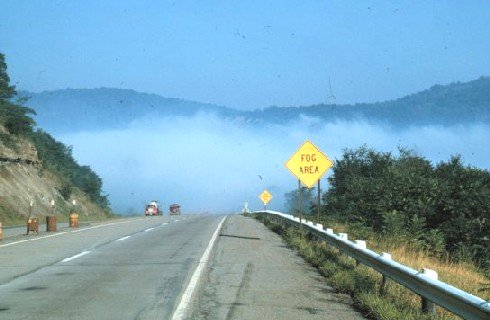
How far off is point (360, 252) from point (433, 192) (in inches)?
877

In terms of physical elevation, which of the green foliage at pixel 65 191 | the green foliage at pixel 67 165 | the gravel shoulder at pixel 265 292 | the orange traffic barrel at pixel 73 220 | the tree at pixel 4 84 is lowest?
the gravel shoulder at pixel 265 292

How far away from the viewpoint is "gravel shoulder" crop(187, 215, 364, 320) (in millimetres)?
8312

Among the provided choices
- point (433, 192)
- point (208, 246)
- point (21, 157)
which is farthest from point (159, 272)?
point (21, 157)

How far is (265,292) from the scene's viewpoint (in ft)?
33.2

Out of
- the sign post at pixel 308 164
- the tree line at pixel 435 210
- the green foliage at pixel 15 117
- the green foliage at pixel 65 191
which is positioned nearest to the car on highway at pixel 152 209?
the green foliage at pixel 65 191

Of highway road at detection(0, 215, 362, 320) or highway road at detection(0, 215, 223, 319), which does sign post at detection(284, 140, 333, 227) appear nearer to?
highway road at detection(0, 215, 223, 319)

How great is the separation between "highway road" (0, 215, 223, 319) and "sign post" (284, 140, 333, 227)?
192 inches

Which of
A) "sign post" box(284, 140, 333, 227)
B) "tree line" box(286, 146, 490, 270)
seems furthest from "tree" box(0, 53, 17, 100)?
"sign post" box(284, 140, 333, 227)

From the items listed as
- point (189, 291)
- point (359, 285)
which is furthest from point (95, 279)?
point (359, 285)

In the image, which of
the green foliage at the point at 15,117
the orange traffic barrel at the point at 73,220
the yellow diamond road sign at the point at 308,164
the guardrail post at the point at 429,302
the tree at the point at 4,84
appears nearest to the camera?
the guardrail post at the point at 429,302

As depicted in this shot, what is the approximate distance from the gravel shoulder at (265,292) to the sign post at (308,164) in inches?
283

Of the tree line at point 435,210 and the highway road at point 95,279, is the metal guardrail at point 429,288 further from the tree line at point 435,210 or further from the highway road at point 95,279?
the tree line at point 435,210

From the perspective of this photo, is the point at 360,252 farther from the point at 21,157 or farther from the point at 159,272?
the point at 21,157

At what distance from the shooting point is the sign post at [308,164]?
2286 centimetres
